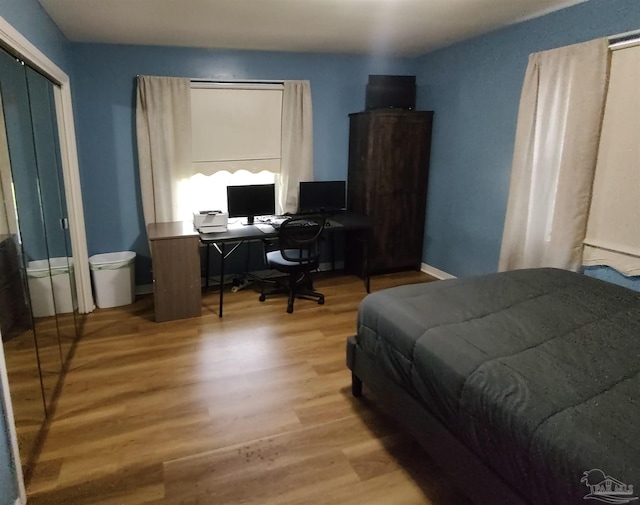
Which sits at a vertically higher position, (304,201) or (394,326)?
(304,201)

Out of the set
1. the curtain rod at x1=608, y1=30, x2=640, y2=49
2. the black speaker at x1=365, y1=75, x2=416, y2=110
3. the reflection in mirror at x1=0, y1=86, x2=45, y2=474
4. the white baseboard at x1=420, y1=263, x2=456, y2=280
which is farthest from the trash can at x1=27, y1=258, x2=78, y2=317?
the curtain rod at x1=608, y1=30, x2=640, y2=49

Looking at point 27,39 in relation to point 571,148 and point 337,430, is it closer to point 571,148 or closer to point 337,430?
point 337,430

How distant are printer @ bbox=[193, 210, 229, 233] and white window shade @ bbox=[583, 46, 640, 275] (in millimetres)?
2940

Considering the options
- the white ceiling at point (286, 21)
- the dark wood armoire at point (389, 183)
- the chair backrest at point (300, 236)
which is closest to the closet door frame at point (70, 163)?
the white ceiling at point (286, 21)

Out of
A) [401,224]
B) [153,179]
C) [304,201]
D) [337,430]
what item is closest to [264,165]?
[304,201]

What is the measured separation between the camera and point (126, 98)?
3902 millimetres

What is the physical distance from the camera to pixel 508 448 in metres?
1.38

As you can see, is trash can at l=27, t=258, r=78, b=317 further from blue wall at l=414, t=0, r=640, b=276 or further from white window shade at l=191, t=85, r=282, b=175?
blue wall at l=414, t=0, r=640, b=276

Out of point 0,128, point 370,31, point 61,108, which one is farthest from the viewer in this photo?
point 370,31

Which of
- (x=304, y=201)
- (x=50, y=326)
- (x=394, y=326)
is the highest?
(x=304, y=201)

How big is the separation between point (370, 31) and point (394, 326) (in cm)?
272

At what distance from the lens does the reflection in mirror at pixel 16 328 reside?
188 cm

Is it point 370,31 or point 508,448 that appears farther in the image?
point 370,31

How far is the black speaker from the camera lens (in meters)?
4.34
